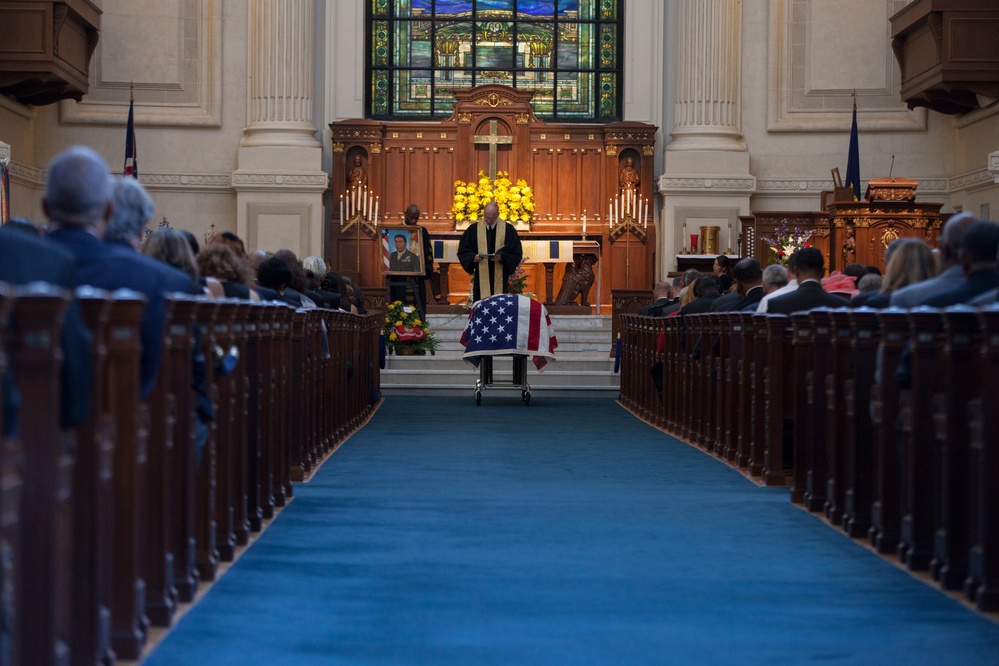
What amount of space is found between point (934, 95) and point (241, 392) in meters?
14.2

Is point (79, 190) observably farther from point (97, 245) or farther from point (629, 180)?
point (629, 180)

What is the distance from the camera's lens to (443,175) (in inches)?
814

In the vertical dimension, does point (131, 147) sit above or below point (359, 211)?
above

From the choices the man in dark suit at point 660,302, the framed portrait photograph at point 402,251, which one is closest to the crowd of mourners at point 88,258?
the man in dark suit at point 660,302

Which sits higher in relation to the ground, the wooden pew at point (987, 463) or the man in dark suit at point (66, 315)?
the man in dark suit at point (66, 315)

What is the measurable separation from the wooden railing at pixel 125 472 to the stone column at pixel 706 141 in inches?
513

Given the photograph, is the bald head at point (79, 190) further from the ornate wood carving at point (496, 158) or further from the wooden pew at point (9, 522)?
the ornate wood carving at point (496, 158)

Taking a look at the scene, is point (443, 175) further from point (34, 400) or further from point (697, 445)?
point (34, 400)

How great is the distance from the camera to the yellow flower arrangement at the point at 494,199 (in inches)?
779

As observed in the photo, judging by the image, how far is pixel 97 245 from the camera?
13.2ft

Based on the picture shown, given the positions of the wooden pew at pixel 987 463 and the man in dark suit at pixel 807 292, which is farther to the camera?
the man in dark suit at pixel 807 292

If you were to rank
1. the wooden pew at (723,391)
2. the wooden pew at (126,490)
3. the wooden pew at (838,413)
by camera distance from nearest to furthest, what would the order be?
the wooden pew at (126,490) < the wooden pew at (838,413) < the wooden pew at (723,391)

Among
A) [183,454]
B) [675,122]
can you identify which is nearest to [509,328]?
[675,122]

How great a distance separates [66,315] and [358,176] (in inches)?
684
